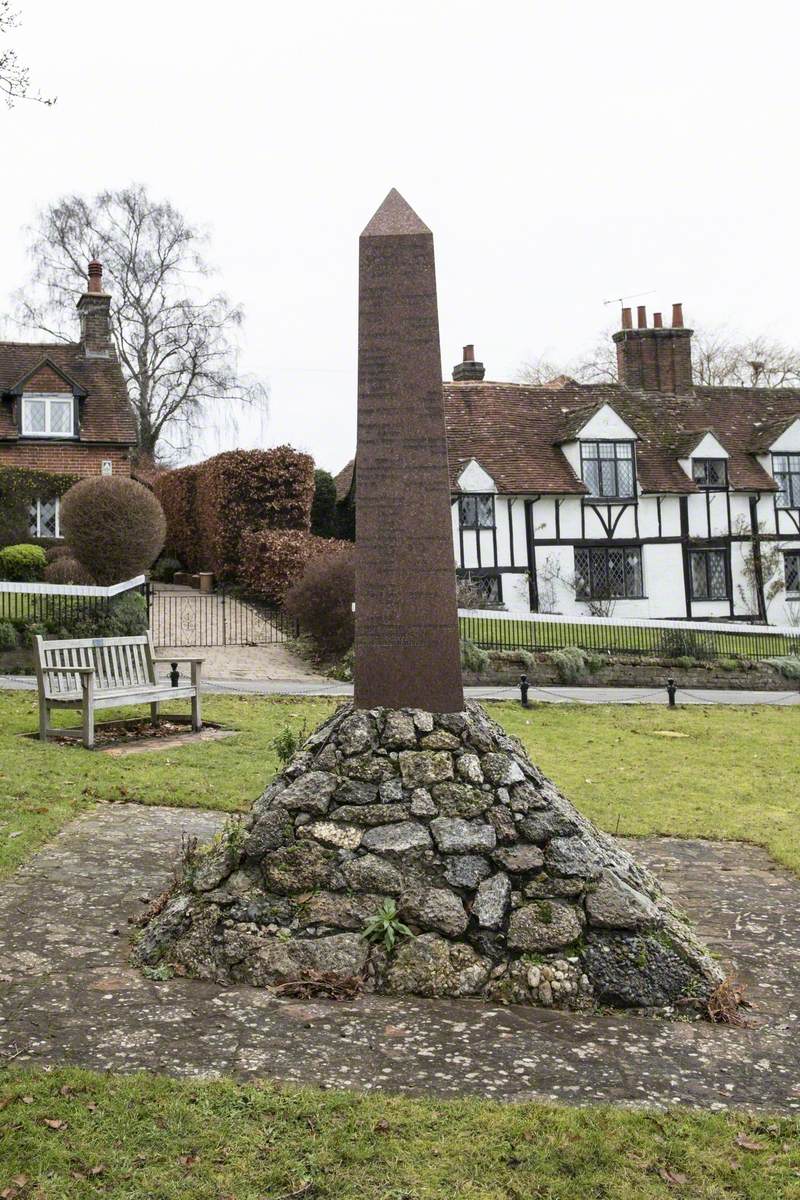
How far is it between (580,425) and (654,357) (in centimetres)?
570

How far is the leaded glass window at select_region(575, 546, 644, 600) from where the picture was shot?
92.2 ft

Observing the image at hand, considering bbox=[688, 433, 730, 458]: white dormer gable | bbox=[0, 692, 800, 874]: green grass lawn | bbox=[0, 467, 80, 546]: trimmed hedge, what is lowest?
bbox=[0, 692, 800, 874]: green grass lawn

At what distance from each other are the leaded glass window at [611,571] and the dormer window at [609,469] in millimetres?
1558

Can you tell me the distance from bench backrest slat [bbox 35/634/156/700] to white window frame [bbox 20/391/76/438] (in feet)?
58.8

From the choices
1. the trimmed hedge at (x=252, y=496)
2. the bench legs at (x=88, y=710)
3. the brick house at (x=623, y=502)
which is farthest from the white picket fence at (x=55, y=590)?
the brick house at (x=623, y=502)

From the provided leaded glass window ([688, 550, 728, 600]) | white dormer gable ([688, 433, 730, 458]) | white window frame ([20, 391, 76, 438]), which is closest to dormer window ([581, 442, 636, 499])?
white dormer gable ([688, 433, 730, 458])

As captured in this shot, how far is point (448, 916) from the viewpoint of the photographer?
4754 millimetres

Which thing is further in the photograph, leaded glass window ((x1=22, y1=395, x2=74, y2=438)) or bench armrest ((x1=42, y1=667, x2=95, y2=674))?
leaded glass window ((x1=22, y1=395, x2=74, y2=438))

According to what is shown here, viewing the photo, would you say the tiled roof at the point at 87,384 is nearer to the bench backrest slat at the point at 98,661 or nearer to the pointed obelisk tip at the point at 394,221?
the bench backrest slat at the point at 98,661

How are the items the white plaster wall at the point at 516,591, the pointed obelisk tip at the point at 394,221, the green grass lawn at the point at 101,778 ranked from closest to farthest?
the pointed obelisk tip at the point at 394,221
the green grass lawn at the point at 101,778
the white plaster wall at the point at 516,591

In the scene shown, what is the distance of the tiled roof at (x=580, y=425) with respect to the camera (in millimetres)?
27766

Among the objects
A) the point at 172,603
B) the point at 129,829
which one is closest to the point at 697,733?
the point at 129,829

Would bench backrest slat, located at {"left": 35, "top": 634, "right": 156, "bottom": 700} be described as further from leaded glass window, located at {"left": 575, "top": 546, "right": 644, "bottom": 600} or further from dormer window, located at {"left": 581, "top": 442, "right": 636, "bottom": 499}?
dormer window, located at {"left": 581, "top": 442, "right": 636, "bottom": 499}

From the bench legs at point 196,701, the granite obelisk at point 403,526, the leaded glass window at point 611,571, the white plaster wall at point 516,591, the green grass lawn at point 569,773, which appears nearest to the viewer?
the granite obelisk at point 403,526
